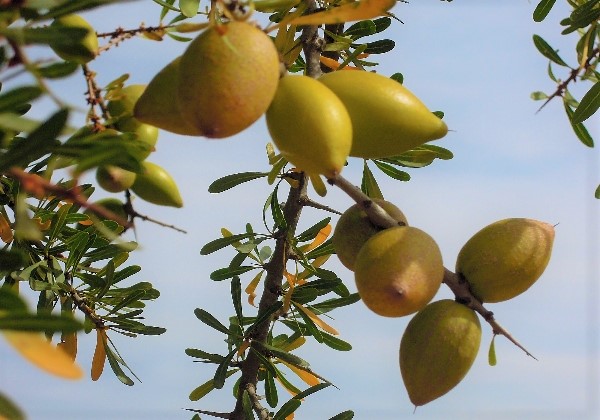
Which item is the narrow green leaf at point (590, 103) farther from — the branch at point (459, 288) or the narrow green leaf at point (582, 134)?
the branch at point (459, 288)

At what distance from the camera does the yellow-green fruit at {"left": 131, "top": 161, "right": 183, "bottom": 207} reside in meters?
1.44

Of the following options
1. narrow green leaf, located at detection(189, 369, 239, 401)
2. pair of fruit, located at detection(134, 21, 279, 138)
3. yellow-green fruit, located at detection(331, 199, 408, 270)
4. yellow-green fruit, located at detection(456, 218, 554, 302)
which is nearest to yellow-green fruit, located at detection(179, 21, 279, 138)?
pair of fruit, located at detection(134, 21, 279, 138)

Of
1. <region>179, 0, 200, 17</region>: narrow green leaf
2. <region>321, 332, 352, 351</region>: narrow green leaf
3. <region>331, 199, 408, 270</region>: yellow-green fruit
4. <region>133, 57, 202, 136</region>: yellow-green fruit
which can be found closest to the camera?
<region>133, 57, 202, 136</region>: yellow-green fruit

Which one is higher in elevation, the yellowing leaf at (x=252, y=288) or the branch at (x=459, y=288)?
the branch at (x=459, y=288)

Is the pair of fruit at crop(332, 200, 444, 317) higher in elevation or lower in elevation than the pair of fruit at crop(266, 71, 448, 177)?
lower

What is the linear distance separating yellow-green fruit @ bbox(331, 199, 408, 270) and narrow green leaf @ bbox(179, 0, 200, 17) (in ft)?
1.84

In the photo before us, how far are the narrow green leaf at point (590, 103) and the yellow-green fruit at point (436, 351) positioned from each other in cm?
Answer: 118

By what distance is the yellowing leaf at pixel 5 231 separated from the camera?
2.14 m

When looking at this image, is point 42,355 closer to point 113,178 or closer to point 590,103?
point 113,178

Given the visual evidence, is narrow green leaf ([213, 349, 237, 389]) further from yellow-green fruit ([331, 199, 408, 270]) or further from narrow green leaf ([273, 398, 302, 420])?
yellow-green fruit ([331, 199, 408, 270])

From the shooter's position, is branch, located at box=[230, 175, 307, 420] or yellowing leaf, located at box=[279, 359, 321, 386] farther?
yellowing leaf, located at box=[279, 359, 321, 386]

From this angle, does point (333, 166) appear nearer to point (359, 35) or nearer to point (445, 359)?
point (445, 359)

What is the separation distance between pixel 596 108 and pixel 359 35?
2.32 feet

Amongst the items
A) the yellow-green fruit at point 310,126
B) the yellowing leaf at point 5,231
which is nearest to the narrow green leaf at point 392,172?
the yellowing leaf at point 5,231
